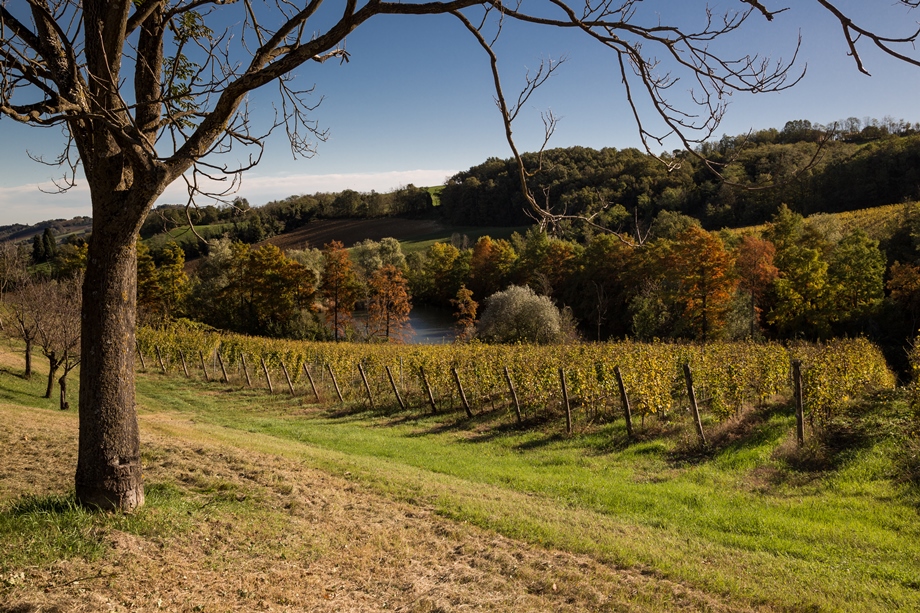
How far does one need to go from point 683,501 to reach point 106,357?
6851mm

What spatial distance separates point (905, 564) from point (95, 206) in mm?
7778

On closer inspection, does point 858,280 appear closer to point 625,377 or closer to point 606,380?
point 606,380

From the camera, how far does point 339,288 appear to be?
1747 inches

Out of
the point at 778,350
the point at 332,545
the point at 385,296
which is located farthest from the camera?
the point at 385,296

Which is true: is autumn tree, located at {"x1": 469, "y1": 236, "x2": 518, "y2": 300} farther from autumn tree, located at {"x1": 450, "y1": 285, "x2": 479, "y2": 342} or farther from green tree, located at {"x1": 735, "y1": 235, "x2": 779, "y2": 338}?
green tree, located at {"x1": 735, "y1": 235, "x2": 779, "y2": 338}

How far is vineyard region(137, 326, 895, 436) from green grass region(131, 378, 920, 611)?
904 mm

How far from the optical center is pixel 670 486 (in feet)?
26.1

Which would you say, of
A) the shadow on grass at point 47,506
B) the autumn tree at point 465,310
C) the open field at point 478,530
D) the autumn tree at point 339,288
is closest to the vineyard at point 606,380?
the open field at point 478,530

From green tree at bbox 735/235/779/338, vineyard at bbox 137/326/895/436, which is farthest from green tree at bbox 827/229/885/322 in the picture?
vineyard at bbox 137/326/895/436

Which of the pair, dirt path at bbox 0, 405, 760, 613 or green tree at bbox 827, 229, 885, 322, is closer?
dirt path at bbox 0, 405, 760, 613

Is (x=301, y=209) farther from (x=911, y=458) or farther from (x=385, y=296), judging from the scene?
(x=911, y=458)

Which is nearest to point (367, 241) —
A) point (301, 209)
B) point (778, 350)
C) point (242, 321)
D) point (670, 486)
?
point (301, 209)

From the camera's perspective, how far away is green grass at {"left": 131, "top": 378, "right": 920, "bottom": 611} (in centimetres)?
471

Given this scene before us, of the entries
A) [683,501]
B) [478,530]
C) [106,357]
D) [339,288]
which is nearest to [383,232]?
[339,288]
